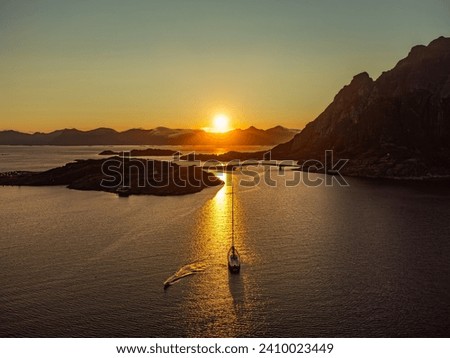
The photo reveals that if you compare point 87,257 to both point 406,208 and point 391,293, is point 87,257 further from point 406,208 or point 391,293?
point 406,208

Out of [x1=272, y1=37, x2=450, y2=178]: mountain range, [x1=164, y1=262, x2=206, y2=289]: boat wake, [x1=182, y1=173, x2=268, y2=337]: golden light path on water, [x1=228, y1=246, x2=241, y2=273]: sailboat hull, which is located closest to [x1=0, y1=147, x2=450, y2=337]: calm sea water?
[x1=182, y1=173, x2=268, y2=337]: golden light path on water

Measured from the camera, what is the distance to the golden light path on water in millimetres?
27000

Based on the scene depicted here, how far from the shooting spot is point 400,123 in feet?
501

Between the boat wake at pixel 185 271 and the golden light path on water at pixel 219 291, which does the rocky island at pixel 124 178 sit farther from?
the boat wake at pixel 185 271

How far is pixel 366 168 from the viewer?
440 feet

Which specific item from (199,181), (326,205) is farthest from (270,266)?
(199,181)

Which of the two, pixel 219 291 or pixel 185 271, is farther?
pixel 185 271

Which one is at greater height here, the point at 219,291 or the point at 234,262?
the point at 234,262

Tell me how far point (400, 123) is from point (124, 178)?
102140mm

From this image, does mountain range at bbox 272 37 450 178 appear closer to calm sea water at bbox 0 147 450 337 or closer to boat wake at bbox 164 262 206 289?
calm sea water at bbox 0 147 450 337

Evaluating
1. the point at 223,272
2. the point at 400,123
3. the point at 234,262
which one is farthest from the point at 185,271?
the point at 400,123

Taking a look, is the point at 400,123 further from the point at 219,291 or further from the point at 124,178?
the point at 219,291

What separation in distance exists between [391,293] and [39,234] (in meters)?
39.5

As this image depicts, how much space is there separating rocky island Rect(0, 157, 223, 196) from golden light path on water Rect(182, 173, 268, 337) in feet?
130
